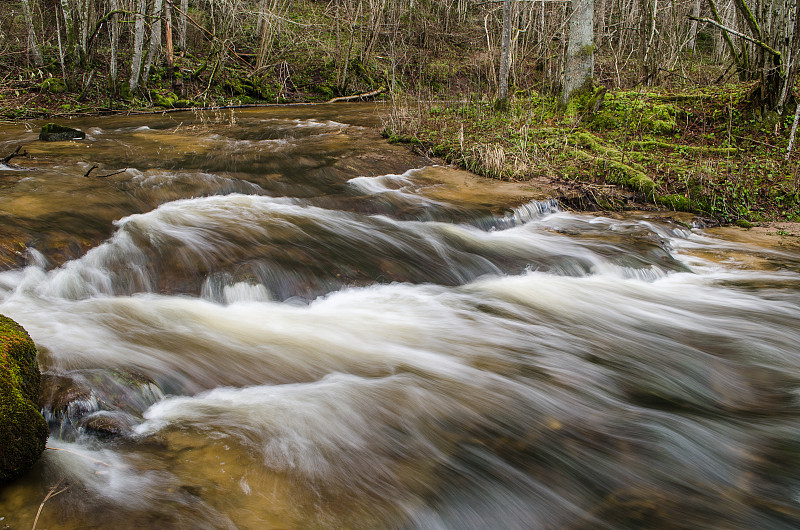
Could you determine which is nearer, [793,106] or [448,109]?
[793,106]

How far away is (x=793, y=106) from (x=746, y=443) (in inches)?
346

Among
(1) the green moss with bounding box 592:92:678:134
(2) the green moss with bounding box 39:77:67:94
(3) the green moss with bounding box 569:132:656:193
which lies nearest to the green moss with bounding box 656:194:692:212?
(3) the green moss with bounding box 569:132:656:193

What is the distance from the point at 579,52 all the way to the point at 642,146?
2.69m

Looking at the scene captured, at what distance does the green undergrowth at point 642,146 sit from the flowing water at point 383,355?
A: 92 cm

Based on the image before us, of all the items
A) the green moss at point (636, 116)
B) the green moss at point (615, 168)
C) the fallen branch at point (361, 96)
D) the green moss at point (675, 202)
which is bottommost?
the green moss at point (675, 202)

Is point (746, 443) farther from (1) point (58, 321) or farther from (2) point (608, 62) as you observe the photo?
(2) point (608, 62)

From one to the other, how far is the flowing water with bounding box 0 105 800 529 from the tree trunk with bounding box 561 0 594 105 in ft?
13.1

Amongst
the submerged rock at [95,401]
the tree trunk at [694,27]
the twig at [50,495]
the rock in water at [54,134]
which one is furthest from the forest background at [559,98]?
the tree trunk at [694,27]

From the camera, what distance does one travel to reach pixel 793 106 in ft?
32.1

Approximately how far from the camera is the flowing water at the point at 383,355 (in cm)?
282

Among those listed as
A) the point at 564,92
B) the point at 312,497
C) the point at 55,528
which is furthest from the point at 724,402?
the point at 564,92

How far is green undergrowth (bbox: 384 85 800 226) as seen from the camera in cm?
827

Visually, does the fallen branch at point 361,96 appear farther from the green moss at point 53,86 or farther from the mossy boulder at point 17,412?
the mossy boulder at point 17,412

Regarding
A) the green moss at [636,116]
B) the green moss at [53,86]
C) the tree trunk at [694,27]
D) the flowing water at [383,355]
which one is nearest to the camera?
the flowing water at [383,355]
